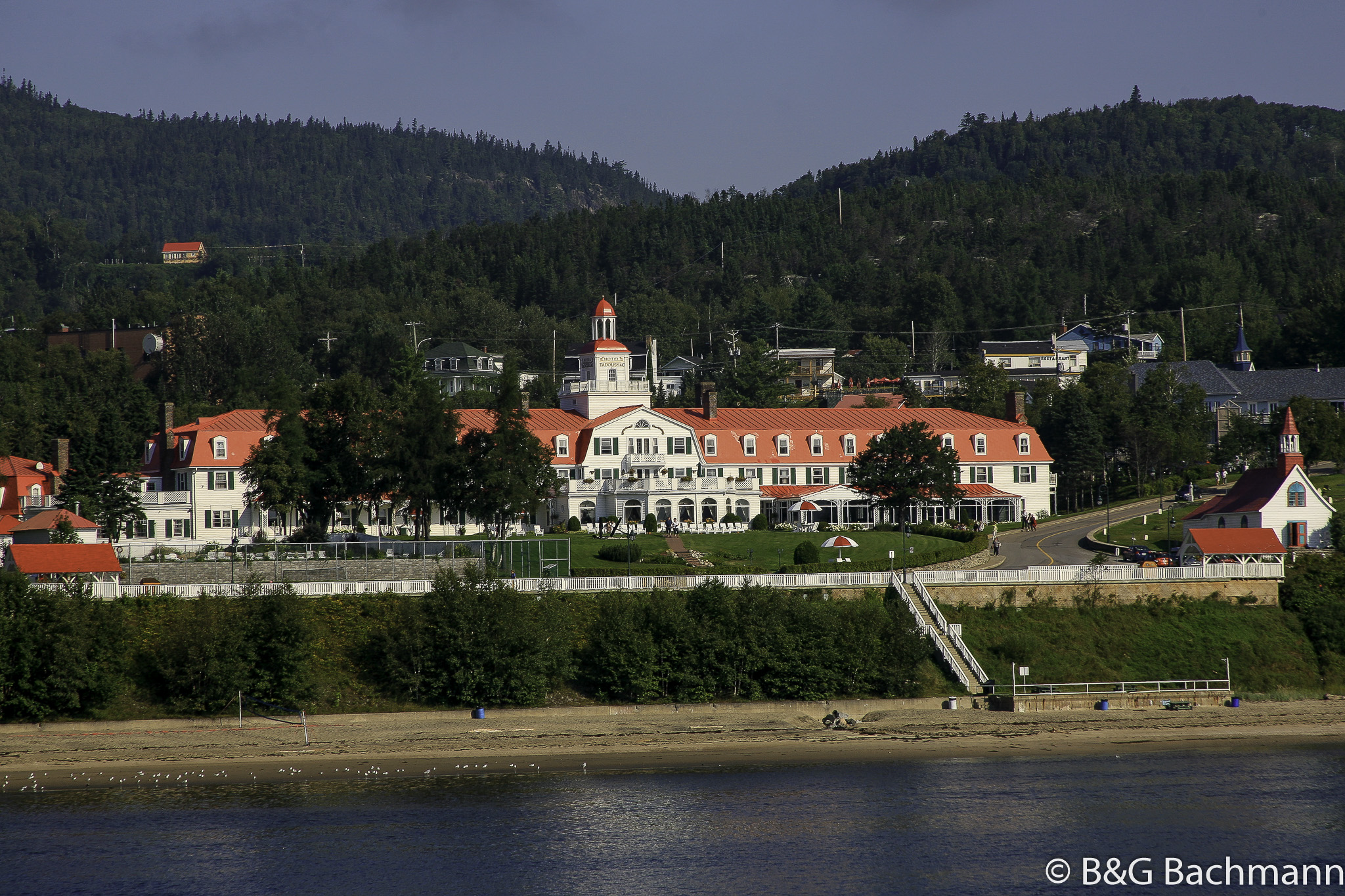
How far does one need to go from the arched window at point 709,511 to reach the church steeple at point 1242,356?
6737 centimetres

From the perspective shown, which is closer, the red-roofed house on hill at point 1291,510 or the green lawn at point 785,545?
the red-roofed house on hill at point 1291,510

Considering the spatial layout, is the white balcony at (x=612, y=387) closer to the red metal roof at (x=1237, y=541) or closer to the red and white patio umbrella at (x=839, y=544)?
the red and white patio umbrella at (x=839, y=544)

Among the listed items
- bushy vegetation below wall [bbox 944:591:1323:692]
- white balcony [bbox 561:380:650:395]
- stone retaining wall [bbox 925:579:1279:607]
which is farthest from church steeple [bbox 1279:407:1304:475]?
white balcony [bbox 561:380:650:395]

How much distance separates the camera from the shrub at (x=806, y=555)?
65.6 meters

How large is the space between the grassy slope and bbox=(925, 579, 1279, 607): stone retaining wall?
14.8 inches

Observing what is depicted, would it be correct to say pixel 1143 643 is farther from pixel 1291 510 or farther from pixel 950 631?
pixel 1291 510

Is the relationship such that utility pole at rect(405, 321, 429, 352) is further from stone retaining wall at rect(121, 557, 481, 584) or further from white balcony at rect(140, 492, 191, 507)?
stone retaining wall at rect(121, 557, 481, 584)

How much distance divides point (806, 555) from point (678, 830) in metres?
26.1

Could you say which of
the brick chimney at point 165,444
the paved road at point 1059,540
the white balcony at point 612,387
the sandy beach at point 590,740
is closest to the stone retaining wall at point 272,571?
the sandy beach at point 590,740

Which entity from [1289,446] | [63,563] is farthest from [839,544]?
Answer: [63,563]

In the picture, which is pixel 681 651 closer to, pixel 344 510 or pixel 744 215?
pixel 344 510

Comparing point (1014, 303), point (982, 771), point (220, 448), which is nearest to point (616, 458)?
point (220, 448)

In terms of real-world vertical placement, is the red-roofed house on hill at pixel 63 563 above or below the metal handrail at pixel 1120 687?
above

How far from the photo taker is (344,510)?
72.6 m
